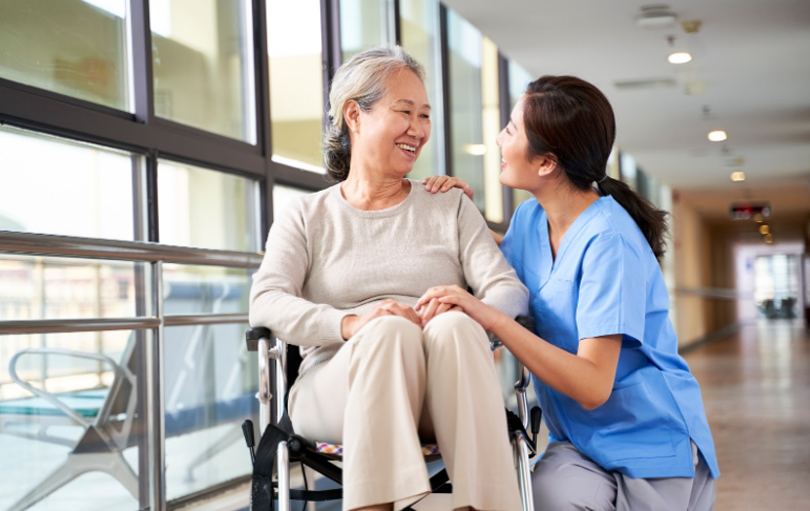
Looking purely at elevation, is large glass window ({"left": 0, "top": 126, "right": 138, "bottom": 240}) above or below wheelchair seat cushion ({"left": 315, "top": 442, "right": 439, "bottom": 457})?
above

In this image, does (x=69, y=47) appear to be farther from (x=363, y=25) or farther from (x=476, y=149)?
(x=476, y=149)

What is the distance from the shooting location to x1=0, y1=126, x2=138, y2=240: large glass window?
242cm

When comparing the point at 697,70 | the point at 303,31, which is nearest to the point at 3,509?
the point at 303,31

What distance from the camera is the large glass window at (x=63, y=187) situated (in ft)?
7.94

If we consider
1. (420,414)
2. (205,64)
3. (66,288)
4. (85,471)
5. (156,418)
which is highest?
(205,64)

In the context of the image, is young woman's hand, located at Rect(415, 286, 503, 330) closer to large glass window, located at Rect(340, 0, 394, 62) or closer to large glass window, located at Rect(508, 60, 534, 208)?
large glass window, located at Rect(340, 0, 394, 62)

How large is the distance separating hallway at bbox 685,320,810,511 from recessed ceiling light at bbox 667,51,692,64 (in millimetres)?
2703

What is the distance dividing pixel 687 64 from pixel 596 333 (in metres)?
5.99

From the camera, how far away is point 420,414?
1.44 m

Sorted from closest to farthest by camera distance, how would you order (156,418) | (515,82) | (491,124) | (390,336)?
(390,336) < (156,418) < (491,124) < (515,82)

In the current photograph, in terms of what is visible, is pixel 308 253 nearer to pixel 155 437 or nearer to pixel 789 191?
pixel 155 437

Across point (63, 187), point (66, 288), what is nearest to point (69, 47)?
point (63, 187)

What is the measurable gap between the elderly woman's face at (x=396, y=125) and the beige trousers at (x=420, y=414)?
1.94 feet

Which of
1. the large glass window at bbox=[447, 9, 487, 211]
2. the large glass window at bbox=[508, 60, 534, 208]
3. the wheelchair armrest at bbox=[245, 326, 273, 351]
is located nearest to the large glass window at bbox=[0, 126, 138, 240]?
the wheelchair armrest at bbox=[245, 326, 273, 351]
